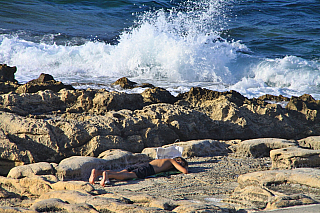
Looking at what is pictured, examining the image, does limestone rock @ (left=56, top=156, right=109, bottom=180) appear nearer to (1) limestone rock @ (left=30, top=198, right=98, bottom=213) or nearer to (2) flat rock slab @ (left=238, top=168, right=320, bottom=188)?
(1) limestone rock @ (left=30, top=198, right=98, bottom=213)

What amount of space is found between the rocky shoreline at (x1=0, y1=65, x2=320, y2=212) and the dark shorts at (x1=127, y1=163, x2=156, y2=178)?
0.50 feet

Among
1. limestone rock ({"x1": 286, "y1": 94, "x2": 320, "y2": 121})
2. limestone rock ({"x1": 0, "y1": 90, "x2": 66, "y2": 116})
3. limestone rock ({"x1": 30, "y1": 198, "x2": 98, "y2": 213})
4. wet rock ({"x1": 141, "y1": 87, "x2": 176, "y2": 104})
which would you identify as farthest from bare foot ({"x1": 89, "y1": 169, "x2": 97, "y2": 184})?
limestone rock ({"x1": 286, "y1": 94, "x2": 320, "y2": 121})

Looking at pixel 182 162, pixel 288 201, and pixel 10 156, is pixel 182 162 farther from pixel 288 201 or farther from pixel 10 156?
pixel 10 156

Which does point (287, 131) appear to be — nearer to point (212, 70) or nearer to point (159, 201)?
point (159, 201)

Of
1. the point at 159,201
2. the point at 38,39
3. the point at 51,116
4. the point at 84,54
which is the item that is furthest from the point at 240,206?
the point at 38,39

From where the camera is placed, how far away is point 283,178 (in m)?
3.55

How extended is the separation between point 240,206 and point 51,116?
3455 millimetres

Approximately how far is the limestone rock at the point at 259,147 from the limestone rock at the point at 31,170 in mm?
2918

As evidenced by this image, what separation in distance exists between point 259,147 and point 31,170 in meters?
3.38

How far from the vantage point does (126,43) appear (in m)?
12.3

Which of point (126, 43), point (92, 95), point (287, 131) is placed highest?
point (126, 43)

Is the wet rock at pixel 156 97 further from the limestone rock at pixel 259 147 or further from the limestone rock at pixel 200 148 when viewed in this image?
the limestone rock at pixel 259 147

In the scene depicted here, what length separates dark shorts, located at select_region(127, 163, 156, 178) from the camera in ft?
13.5

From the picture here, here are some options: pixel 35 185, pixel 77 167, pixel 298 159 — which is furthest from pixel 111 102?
pixel 298 159
